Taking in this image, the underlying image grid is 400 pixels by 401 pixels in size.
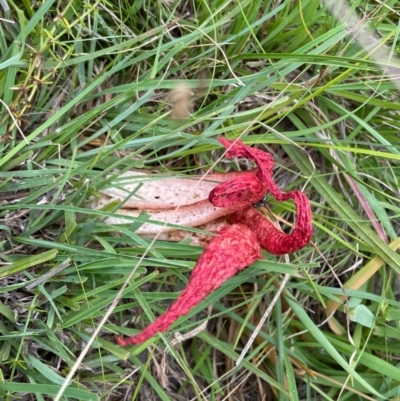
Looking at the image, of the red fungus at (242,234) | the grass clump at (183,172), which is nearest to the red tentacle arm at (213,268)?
the red fungus at (242,234)

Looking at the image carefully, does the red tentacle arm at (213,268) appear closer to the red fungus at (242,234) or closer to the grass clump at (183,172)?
the red fungus at (242,234)

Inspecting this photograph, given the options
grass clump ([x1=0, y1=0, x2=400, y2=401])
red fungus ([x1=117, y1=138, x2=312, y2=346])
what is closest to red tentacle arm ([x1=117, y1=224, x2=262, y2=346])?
red fungus ([x1=117, y1=138, x2=312, y2=346])

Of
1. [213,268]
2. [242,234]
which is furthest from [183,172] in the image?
[213,268]

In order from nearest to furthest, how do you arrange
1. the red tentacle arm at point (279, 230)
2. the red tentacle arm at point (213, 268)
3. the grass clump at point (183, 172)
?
the red tentacle arm at point (213, 268), the red tentacle arm at point (279, 230), the grass clump at point (183, 172)

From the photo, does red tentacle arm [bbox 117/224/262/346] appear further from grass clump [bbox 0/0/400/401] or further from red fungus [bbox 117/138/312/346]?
grass clump [bbox 0/0/400/401]

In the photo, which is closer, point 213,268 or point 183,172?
point 213,268

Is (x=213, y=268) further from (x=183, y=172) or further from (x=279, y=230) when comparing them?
(x=183, y=172)

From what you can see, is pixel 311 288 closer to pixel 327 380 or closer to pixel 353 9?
pixel 327 380
